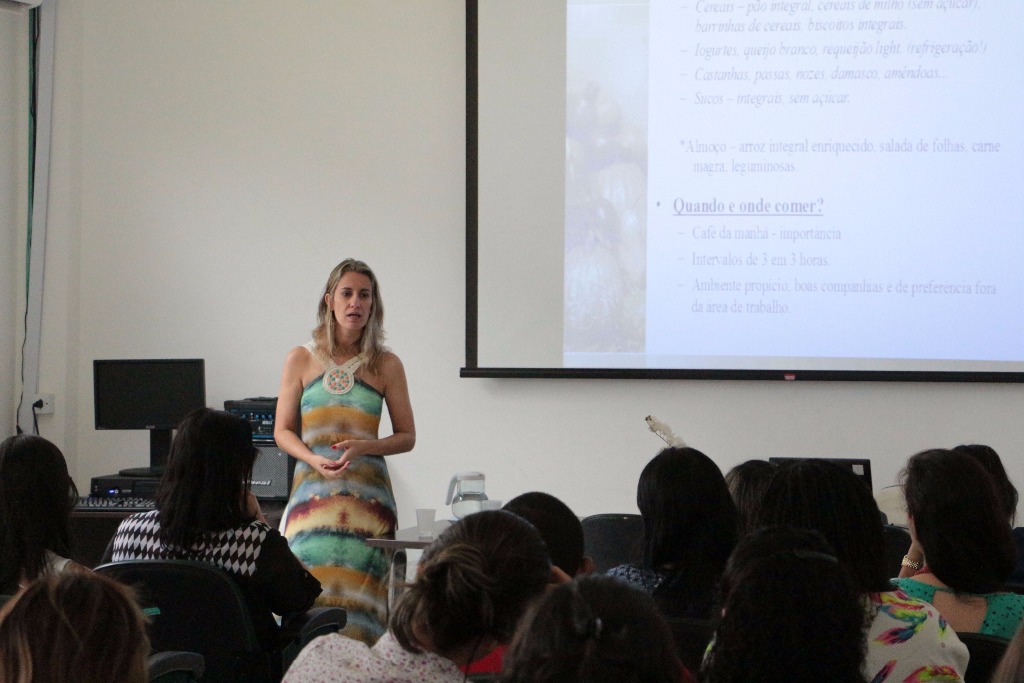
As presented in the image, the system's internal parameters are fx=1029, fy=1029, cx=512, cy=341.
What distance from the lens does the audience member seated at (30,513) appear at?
2.08 m

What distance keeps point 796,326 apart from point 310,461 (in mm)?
2194

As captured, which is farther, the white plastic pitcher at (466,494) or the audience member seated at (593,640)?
the white plastic pitcher at (466,494)

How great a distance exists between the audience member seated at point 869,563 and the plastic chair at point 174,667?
104 cm

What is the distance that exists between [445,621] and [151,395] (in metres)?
3.38

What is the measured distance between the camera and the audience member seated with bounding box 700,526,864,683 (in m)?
1.13

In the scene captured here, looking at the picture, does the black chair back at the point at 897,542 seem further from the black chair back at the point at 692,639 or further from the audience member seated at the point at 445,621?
the audience member seated at the point at 445,621

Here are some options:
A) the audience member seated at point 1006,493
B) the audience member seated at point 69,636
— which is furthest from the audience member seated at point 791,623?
the audience member seated at point 1006,493

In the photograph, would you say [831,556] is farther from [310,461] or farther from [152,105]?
[152,105]

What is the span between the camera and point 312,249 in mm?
4637

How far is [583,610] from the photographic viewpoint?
3.59 feet

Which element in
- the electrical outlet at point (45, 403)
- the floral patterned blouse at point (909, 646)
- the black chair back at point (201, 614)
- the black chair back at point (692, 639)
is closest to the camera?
the floral patterned blouse at point (909, 646)

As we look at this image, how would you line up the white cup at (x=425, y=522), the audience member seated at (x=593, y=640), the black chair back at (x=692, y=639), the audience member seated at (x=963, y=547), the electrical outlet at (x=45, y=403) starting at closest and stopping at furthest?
the audience member seated at (x=593, y=640)
the black chair back at (x=692, y=639)
the audience member seated at (x=963, y=547)
the white cup at (x=425, y=522)
the electrical outlet at (x=45, y=403)

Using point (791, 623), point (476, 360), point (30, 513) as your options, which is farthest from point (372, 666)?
point (476, 360)

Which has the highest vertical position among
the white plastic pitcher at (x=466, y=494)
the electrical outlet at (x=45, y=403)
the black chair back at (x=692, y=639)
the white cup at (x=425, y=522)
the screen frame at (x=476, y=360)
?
the screen frame at (x=476, y=360)
